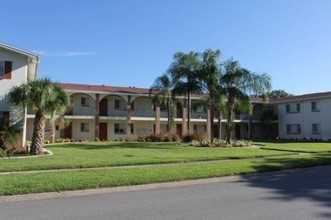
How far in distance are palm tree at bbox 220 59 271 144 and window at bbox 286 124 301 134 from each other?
21.1m

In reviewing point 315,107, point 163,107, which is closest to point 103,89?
point 163,107

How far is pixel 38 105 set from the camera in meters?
20.4

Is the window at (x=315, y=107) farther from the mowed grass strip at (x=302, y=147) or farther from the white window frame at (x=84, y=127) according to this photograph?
the white window frame at (x=84, y=127)

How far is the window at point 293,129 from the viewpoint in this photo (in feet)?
168

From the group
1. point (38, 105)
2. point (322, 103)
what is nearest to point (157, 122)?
point (322, 103)

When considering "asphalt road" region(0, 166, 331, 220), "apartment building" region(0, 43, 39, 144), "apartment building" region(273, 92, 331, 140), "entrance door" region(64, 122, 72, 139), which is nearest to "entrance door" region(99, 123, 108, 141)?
"entrance door" region(64, 122, 72, 139)

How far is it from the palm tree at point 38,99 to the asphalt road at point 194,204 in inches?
430

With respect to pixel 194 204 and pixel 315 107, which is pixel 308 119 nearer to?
pixel 315 107

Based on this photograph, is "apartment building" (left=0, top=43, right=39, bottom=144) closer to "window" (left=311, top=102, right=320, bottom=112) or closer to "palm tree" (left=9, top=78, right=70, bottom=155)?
"palm tree" (left=9, top=78, right=70, bottom=155)

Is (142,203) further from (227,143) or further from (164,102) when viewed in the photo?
(164,102)

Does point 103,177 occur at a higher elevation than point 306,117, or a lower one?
lower

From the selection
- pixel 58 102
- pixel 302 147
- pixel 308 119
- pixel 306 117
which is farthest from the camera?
pixel 306 117

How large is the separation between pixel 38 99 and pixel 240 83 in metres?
17.0

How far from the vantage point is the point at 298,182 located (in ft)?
41.1
